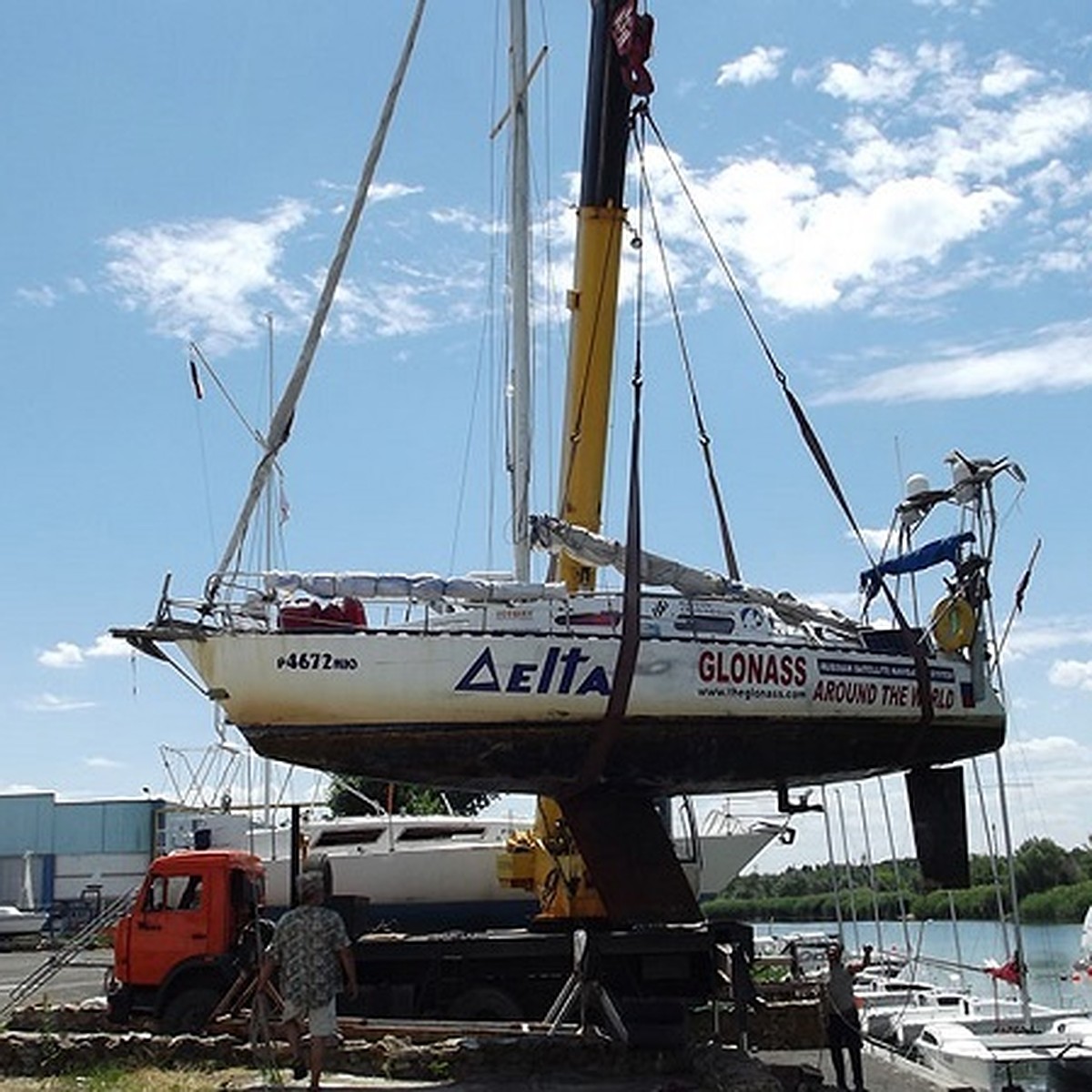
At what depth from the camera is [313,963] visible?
1016 centimetres

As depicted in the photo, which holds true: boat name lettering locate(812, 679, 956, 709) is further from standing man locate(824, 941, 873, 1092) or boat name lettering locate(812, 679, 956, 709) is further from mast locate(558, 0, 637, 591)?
mast locate(558, 0, 637, 591)

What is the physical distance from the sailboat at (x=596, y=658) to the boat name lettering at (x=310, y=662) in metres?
0.02

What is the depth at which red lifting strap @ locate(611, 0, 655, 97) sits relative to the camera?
16062 millimetres

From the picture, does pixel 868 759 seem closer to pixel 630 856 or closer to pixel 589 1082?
pixel 630 856

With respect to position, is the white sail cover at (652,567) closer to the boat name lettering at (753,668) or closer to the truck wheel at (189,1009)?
the boat name lettering at (753,668)

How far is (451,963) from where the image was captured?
15.2 m

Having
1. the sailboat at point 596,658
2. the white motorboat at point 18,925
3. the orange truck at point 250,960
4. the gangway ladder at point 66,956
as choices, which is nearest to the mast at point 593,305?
the sailboat at point 596,658

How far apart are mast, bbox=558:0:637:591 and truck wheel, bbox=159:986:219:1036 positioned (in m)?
5.99

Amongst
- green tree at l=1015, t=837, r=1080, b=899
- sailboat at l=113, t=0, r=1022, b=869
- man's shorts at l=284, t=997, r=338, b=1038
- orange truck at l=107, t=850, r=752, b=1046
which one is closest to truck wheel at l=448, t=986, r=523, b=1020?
orange truck at l=107, t=850, r=752, b=1046

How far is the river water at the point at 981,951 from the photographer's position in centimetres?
3091

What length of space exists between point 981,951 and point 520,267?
57.5 meters

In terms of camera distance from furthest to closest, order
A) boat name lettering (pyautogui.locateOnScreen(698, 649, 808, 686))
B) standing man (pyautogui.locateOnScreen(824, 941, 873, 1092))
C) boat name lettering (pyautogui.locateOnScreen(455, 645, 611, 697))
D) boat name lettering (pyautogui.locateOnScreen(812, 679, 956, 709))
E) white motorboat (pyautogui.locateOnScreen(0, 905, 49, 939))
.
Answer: white motorboat (pyautogui.locateOnScreen(0, 905, 49, 939))
boat name lettering (pyautogui.locateOnScreen(812, 679, 956, 709))
boat name lettering (pyautogui.locateOnScreen(698, 649, 808, 686))
boat name lettering (pyautogui.locateOnScreen(455, 645, 611, 697))
standing man (pyautogui.locateOnScreen(824, 941, 873, 1092))

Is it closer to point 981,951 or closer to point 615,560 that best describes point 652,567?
point 615,560

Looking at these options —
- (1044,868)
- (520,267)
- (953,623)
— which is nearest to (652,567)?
(953,623)
